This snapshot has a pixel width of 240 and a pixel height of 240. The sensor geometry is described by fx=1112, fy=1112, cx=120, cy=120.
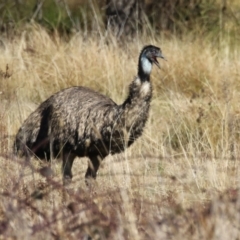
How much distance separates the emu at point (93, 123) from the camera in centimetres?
719

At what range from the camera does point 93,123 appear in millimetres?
7293

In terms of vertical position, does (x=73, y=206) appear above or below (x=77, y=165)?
above

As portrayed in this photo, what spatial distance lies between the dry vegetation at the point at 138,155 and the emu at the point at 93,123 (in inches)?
5.0

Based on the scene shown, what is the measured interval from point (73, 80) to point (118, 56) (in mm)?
699

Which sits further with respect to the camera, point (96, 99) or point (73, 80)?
point (73, 80)

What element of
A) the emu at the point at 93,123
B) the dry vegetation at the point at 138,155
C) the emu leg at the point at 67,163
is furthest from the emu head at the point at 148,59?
the emu leg at the point at 67,163

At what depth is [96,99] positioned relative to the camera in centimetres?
753

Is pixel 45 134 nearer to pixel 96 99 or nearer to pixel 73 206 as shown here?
pixel 96 99

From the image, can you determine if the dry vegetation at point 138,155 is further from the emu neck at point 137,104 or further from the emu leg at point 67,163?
the emu neck at point 137,104

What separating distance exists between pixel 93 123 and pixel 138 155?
1.21 metres

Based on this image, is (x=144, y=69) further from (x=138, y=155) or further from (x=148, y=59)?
(x=138, y=155)

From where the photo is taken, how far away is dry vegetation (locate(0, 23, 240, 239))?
4406 mm

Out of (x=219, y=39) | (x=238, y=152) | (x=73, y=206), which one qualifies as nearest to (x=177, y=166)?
(x=238, y=152)

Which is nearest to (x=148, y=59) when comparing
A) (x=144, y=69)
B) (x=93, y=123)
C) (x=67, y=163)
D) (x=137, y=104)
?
(x=144, y=69)
